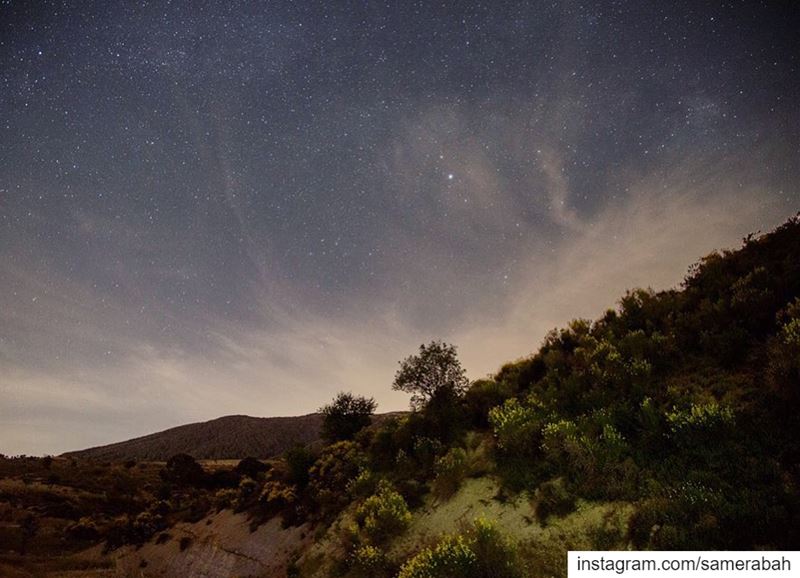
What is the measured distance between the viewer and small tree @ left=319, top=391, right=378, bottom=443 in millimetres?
25125

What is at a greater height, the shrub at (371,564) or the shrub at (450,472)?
the shrub at (450,472)

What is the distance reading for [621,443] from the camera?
347 inches

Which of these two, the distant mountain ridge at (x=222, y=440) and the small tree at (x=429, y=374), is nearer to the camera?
the small tree at (x=429, y=374)

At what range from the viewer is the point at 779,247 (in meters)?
13.9

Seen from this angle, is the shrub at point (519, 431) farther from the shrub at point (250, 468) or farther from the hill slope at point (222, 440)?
the hill slope at point (222, 440)

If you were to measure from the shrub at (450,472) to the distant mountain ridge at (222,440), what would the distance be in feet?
249

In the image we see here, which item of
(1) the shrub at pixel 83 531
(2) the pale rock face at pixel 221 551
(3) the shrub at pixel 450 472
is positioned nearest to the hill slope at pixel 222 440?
(1) the shrub at pixel 83 531

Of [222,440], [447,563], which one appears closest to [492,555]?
[447,563]

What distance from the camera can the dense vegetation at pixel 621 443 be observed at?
22.2ft

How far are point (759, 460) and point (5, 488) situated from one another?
46.7 m

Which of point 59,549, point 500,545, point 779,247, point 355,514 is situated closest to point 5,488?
point 59,549

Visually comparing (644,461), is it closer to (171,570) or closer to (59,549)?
(171,570)

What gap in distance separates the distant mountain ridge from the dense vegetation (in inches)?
2887

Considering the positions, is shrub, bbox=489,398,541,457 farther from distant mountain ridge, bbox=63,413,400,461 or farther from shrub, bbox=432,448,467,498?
distant mountain ridge, bbox=63,413,400,461
